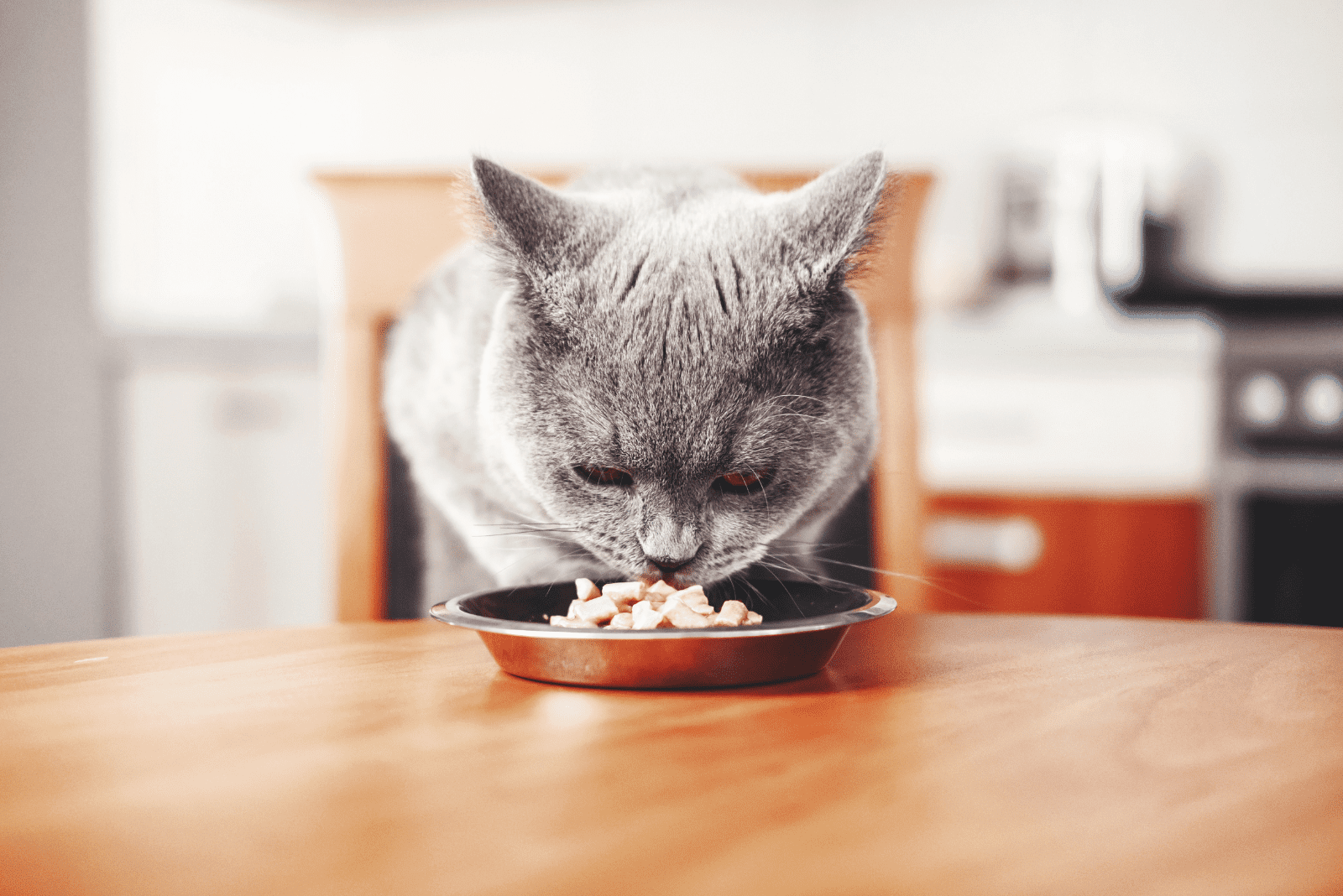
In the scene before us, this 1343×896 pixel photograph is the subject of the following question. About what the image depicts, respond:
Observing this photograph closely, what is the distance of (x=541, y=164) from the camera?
7.25ft

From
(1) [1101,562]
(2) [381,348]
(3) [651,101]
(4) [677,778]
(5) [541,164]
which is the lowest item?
(1) [1101,562]

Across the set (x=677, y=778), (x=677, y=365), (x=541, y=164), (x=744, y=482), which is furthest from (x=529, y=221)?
(x=541, y=164)

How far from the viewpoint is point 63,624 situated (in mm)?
2154

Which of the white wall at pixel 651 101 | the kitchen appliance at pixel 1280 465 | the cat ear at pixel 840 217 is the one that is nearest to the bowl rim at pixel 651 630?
the cat ear at pixel 840 217

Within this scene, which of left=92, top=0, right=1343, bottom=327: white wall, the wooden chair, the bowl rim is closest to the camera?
the bowl rim

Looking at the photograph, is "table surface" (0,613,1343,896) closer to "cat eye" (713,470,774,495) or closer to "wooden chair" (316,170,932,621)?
"cat eye" (713,470,774,495)

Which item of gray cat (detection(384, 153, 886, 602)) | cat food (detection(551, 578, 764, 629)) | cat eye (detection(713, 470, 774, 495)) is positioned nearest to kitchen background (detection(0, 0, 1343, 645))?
gray cat (detection(384, 153, 886, 602))

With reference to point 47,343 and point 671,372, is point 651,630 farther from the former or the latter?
point 47,343

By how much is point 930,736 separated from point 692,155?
9.22ft

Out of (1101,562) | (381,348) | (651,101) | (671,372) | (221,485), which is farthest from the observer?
(651,101)

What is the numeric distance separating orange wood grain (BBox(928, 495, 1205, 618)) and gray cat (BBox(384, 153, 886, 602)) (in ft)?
4.64

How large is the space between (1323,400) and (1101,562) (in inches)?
21.3

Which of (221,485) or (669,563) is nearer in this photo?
(669,563)

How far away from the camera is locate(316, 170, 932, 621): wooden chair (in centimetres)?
122
